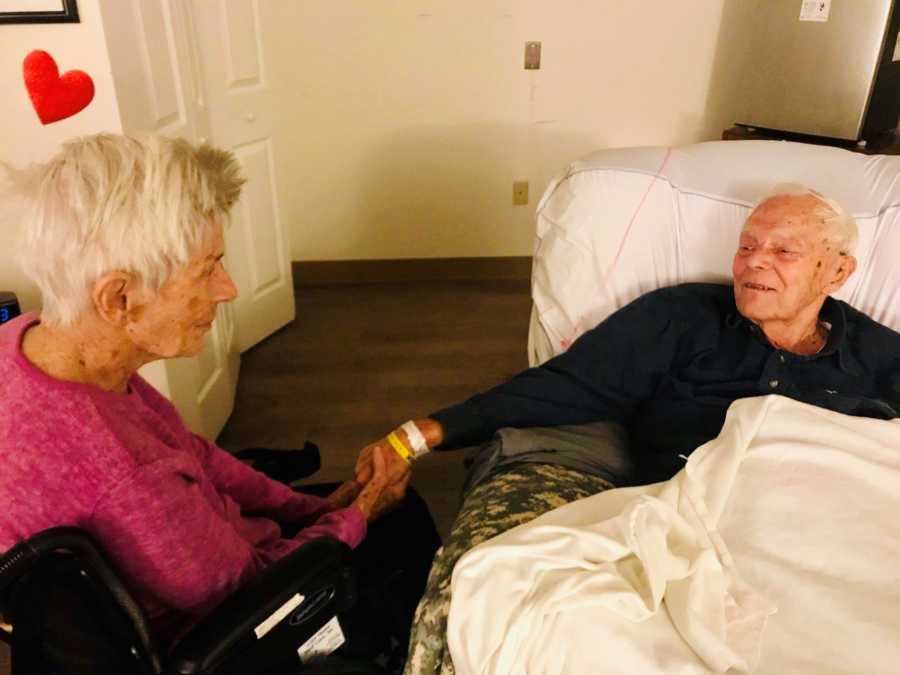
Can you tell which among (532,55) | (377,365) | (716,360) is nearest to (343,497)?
(716,360)

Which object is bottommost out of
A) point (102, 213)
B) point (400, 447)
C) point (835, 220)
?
point (400, 447)

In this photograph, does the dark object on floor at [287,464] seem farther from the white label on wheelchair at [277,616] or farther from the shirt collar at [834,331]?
the shirt collar at [834,331]

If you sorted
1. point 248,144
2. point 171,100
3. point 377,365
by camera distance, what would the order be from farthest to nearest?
point 377,365
point 248,144
point 171,100

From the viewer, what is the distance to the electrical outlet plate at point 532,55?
3.08 m

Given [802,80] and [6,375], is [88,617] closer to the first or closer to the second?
[6,375]

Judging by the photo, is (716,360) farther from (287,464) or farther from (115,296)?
(115,296)

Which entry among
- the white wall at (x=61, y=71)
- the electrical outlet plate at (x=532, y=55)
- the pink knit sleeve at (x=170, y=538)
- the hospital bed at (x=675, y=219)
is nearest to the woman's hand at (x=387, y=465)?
the pink knit sleeve at (x=170, y=538)

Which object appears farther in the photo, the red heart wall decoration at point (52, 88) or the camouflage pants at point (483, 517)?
the red heart wall decoration at point (52, 88)

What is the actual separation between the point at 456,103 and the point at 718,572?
2.61 m

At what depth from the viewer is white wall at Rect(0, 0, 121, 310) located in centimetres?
141

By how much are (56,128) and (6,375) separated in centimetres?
90

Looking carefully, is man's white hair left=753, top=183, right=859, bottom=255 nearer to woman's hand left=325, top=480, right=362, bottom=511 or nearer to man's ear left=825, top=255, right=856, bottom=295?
man's ear left=825, top=255, right=856, bottom=295

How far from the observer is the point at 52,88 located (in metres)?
1.36

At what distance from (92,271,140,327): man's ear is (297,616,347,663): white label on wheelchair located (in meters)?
0.49
